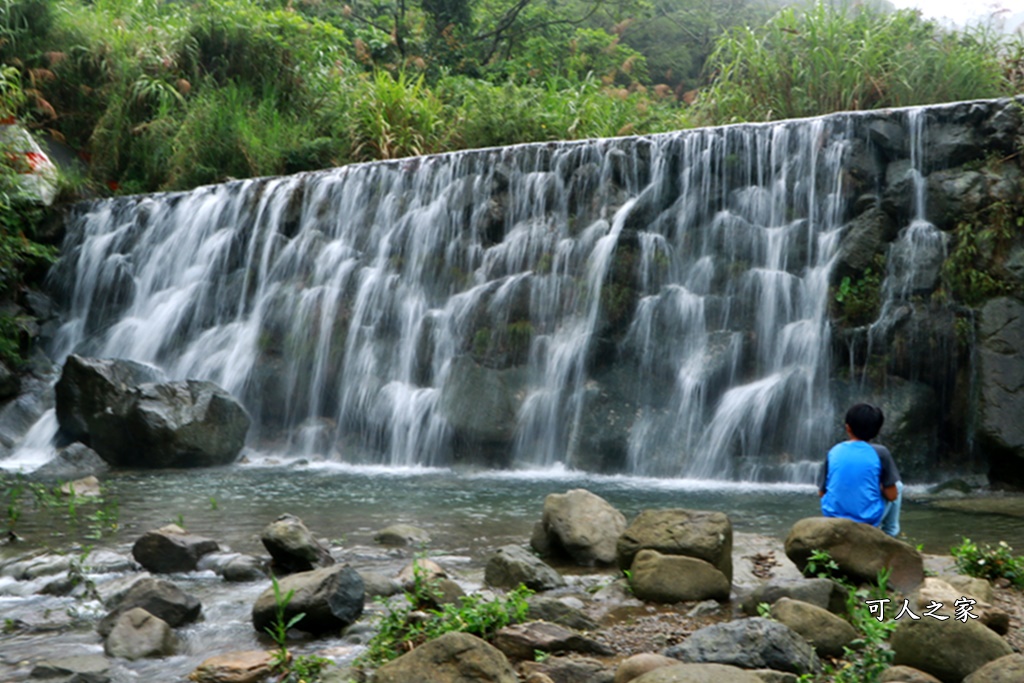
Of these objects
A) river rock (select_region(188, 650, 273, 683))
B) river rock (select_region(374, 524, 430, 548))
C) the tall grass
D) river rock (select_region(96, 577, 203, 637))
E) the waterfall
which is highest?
the tall grass

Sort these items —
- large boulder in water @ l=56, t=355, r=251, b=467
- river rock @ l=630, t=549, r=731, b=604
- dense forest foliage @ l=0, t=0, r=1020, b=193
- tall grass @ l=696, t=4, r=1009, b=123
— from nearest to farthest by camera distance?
river rock @ l=630, t=549, r=731, b=604
large boulder in water @ l=56, t=355, r=251, b=467
tall grass @ l=696, t=4, r=1009, b=123
dense forest foliage @ l=0, t=0, r=1020, b=193

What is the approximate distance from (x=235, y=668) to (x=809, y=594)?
2393 millimetres

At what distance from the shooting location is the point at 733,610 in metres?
4.27

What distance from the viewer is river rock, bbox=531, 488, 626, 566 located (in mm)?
5238

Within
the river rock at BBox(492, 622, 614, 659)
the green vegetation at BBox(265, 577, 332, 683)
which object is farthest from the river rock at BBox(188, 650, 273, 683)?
the river rock at BBox(492, 622, 614, 659)

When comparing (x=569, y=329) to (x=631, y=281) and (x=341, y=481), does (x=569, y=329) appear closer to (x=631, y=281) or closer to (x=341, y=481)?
(x=631, y=281)

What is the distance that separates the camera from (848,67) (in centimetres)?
1152

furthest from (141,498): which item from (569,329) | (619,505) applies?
(569,329)

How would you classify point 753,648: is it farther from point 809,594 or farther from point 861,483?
point 861,483

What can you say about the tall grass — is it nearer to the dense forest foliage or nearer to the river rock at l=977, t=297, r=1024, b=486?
the dense forest foliage

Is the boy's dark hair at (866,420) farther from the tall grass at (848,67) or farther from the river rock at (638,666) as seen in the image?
the tall grass at (848,67)

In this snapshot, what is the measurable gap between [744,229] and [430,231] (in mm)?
3811

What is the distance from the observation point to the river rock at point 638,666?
3.26 meters

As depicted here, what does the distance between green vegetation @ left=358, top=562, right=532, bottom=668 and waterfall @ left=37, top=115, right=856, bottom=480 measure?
5.14m
